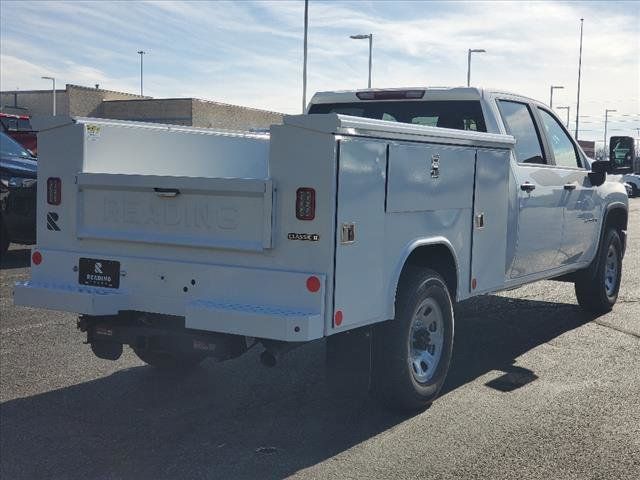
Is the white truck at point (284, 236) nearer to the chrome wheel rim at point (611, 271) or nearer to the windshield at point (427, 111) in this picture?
the windshield at point (427, 111)

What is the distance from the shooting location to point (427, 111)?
279 inches

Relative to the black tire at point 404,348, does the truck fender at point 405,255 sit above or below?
above

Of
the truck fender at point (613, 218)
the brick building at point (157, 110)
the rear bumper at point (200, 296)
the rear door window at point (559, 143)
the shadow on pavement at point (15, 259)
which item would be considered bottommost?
the shadow on pavement at point (15, 259)

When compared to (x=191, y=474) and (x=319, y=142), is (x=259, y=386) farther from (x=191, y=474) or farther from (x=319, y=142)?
(x=319, y=142)

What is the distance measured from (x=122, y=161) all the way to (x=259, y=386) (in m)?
1.89

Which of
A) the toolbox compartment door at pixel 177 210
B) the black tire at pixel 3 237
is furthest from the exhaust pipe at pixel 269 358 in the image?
the black tire at pixel 3 237

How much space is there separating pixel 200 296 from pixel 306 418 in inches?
46.1

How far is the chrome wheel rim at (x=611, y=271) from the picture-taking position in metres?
9.15

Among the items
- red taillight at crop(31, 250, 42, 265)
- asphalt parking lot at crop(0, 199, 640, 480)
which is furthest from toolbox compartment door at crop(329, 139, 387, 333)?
red taillight at crop(31, 250, 42, 265)

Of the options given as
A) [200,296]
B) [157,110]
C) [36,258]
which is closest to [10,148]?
[36,258]

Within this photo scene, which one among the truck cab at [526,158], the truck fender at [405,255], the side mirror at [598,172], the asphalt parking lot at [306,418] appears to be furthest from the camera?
the side mirror at [598,172]

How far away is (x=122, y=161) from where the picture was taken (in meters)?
5.68

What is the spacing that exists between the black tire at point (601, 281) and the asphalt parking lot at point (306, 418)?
42.2 inches

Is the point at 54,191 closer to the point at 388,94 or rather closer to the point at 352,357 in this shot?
the point at 352,357
